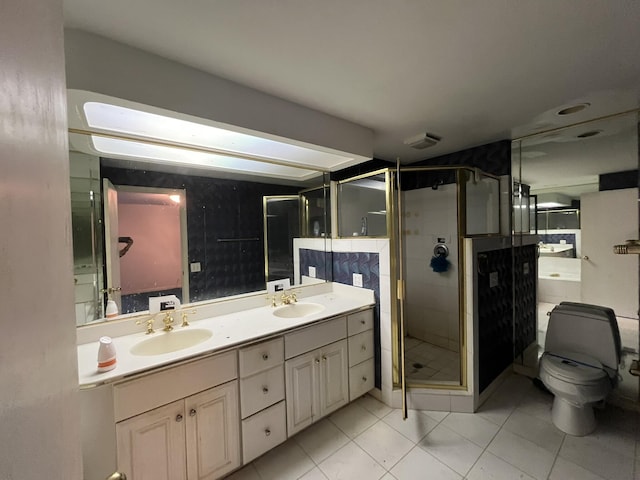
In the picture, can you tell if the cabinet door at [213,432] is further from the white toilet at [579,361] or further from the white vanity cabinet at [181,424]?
the white toilet at [579,361]

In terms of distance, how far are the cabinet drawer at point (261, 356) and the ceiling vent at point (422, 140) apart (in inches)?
78.6

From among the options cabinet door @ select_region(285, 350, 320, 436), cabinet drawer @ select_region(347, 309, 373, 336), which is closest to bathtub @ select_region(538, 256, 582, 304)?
cabinet drawer @ select_region(347, 309, 373, 336)

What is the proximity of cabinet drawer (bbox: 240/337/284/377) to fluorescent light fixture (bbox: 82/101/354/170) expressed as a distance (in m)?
1.31

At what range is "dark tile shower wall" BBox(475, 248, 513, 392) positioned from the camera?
199cm

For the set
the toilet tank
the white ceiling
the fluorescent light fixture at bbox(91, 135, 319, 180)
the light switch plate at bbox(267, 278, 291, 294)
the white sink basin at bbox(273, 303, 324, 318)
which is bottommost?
the toilet tank

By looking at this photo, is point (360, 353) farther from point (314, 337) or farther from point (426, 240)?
point (426, 240)

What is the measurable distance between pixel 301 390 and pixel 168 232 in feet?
4.59

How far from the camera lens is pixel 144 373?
1105 mm

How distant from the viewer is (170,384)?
3.83 feet

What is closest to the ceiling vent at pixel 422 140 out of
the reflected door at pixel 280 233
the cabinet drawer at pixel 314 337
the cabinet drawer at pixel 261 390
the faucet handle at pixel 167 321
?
the reflected door at pixel 280 233

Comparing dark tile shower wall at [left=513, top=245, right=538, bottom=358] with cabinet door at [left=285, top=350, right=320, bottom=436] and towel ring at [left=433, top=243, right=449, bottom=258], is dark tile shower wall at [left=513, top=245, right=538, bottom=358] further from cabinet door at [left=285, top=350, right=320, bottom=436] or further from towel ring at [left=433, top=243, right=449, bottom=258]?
cabinet door at [left=285, top=350, right=320, bottom=436]

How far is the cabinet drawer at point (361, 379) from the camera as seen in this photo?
6.28 feet

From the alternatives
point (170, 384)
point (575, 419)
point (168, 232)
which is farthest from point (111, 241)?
point (575, 419)

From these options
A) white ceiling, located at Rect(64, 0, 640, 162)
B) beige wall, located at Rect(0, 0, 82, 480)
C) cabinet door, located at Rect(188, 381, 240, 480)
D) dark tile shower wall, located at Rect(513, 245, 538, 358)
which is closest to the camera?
beige wall, located at Rect(0, 0, 82, 480)
